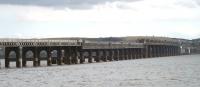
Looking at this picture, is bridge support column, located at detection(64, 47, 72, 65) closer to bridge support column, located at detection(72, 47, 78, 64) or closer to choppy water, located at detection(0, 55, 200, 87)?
bridge support column, located at detection(72, 47, 78, 64)

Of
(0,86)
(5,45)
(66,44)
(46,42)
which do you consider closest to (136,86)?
(0,86)

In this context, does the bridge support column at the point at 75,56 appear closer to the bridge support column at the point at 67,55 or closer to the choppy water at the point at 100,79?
the bridge support column at the point at 67,55

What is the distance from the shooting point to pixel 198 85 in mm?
72250

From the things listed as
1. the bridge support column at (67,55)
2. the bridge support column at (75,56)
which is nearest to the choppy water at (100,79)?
the bridge support column at (67,55)

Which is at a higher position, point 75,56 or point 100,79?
point 75,56

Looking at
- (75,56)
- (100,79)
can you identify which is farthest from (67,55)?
(100,79)

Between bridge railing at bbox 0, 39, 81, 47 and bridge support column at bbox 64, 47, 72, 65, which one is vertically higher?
bridge railing at bbox 0, 39, 81, 47

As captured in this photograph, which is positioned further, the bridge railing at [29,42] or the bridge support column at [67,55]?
the bridge support column at [67,55]

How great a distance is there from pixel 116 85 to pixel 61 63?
272 ft

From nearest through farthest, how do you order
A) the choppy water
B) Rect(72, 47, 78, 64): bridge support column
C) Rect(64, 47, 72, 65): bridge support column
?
the choppy water → Rect(64, 47, 72, 65): bridge support column → Rect(72, 47, 78, 64): bridge support column

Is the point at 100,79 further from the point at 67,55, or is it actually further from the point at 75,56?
the point at 75,56

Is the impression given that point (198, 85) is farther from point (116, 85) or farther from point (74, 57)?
point (74, 57)

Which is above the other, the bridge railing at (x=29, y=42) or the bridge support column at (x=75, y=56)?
the bridge railing at (x=29, y=42)

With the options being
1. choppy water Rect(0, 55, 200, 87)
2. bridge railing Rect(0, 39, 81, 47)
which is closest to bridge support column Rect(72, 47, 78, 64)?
bridge railing Rect(0, 39, 81, 47)
